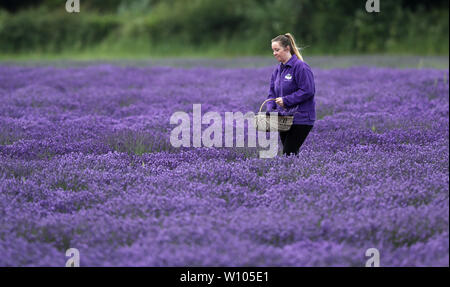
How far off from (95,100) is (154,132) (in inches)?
129

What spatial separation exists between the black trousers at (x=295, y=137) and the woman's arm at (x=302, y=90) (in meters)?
0.29

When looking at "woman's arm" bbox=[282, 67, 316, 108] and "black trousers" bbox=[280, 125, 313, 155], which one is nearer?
"woman's arm" bbox=[282, 67, 316, 108]

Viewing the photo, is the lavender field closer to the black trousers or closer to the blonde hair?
the black trousers

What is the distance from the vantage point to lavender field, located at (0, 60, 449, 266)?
136 inches

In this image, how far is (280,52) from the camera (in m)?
5.54

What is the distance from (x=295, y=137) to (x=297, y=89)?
0.52m

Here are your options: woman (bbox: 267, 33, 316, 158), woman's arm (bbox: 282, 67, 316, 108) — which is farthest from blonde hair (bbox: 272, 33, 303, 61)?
woman's arm (bbox: 282, 67, 316, 108)

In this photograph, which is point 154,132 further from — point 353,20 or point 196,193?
point 353,20

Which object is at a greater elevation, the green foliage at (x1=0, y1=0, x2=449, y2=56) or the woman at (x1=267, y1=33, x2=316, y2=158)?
the green foliage at (x1=0, y1=0, x2=449, y2=56)

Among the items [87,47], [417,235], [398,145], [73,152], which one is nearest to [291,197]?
[417,235]

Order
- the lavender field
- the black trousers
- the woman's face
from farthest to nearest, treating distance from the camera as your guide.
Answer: the black trousers < the woman's face < the lavender field

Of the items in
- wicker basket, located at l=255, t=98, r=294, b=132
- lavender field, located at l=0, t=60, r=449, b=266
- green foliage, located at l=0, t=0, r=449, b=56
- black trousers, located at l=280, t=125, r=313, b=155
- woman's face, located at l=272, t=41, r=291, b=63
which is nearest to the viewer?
lavender field, located at l=0, t=60, r=449, b=266

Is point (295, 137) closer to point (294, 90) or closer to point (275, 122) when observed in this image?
point (275, 122)

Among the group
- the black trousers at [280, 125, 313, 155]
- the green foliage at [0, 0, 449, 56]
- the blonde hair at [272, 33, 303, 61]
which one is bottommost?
the black trousers at [280, 125, 313, 155]
